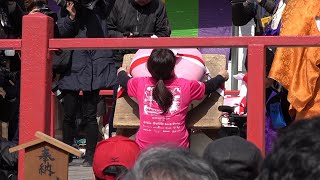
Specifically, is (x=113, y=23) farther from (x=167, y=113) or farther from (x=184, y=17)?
(x=184, y=17)

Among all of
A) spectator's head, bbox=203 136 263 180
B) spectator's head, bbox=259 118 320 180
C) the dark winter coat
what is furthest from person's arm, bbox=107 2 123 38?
spectator's head, bbox=259 118 320 180

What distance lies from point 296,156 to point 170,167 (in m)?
0.50

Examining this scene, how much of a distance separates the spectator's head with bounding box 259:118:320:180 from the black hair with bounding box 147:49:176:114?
8.98 ft

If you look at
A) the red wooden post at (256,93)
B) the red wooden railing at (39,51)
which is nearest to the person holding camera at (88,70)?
the red wooden railing at (39,51)

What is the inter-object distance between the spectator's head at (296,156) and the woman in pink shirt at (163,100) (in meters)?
2.76

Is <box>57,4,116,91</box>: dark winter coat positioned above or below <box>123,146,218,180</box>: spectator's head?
below

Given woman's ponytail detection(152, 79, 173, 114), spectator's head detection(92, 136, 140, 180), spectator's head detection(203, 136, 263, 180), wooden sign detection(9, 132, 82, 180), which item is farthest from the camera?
woman's ponytail detection(152, 79, 173, 114)

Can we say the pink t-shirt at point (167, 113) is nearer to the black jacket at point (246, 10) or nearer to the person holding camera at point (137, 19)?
the black jacket at point (246, 10)

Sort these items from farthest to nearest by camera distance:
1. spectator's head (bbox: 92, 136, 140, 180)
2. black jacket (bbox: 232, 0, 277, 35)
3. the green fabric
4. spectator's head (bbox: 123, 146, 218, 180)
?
the green fabric, black jacket (bbox: 232, 0, 277, 35), spectator's head (bbox: 92, 136, 140, 180), spectator's head (bbox: 123, 146, 218, 180)

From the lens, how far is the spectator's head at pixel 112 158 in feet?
9.68

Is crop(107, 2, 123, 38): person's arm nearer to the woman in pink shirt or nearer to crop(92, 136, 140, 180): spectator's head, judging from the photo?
→ the woman in pink shirt

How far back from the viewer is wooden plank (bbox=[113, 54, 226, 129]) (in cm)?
452

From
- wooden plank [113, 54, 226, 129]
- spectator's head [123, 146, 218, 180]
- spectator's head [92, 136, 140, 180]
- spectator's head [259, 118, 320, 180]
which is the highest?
spectator's head [259, 118, 320, 180]

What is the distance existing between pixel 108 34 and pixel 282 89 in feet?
7.74
